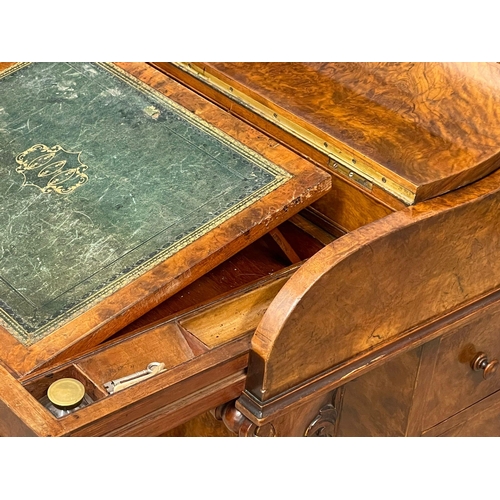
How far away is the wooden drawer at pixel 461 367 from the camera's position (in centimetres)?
319

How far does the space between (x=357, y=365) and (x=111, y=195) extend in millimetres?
677

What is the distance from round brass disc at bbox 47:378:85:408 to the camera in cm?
260

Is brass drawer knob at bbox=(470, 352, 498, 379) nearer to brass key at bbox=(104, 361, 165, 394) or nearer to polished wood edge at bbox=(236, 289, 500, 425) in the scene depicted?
polished wood edge at bbox=(236, 289, 500, 425)

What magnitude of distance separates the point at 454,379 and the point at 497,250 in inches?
15.4

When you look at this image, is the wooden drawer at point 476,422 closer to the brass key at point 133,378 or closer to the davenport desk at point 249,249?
the davenport desk at point 249,249

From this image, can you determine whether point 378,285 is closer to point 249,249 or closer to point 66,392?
point 249,249

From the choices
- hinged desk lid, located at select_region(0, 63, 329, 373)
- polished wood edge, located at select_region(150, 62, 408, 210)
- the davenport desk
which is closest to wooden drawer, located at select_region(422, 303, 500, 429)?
the davenport desk

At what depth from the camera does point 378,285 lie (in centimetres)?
281

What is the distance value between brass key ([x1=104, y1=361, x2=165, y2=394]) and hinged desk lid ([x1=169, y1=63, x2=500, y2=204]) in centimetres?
65

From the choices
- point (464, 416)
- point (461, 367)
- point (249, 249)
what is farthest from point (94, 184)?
point (464, 416)

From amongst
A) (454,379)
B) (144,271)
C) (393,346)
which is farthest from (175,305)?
(454,379)

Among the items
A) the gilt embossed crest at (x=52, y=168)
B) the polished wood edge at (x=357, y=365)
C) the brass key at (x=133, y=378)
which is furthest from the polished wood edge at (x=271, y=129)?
the brass key at (x=133, y=378)

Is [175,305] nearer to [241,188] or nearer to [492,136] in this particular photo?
[241,188]

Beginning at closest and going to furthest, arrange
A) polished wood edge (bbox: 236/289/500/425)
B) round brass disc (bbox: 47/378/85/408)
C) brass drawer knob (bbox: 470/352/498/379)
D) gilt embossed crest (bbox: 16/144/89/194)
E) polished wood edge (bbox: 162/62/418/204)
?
round brass disc (bbox: 47/378/85/408)
polished wood edge (bbox: 236/289/500/425)
polished wood edge (bbox: 162/62/418/204)
gilt embossed crest (bbox: 16/144/89/194)
brass drawer knob (bbox: 470/352/498/379)
